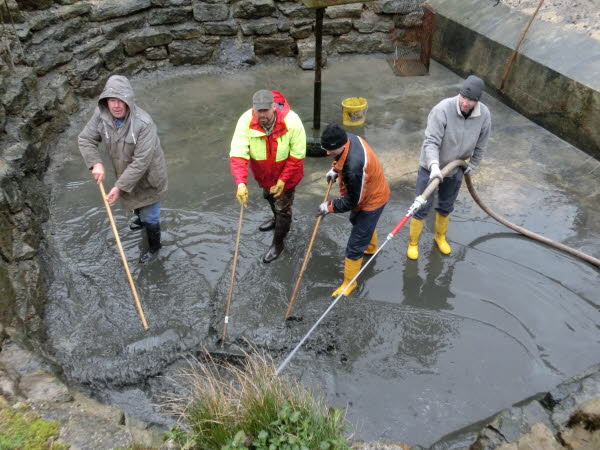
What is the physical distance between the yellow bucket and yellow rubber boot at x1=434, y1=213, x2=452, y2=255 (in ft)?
8.21

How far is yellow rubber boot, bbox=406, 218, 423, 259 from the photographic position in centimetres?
491

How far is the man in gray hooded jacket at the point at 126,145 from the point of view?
420 cm

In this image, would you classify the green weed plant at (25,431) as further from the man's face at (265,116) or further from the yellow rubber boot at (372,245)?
the yellow rubber boot at (372,245)

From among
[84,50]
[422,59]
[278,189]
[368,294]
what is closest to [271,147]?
[278,189]

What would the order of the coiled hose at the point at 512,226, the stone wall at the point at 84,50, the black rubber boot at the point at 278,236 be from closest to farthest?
the coiled hose at the point at 512,226, the stone wall at the point at 84,50, the black rubber boot at the point at 278,236

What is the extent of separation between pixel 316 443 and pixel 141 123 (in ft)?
9.84

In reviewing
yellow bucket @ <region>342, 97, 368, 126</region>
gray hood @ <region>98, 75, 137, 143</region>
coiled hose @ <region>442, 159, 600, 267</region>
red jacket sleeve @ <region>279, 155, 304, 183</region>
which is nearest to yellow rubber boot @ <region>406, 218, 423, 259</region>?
coiled hose @ <region>442, 159, 600, 267</region>

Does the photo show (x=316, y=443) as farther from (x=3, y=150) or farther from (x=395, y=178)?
(x=3, y=150)

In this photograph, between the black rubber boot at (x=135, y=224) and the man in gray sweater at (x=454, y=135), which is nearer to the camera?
the man in gray sweater at (x=454, y=135)

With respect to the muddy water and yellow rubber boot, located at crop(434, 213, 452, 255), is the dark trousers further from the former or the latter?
yellow rubber boot, located at crop(434, 213, 452, 255)

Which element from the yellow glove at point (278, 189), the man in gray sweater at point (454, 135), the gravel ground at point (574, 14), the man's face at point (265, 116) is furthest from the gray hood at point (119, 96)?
the gravel ground at point (574, 14)

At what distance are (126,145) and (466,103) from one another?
2.96 meters

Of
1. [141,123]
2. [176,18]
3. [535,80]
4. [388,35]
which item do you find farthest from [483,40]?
[141,123]

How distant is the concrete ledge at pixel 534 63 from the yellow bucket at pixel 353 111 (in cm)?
234
